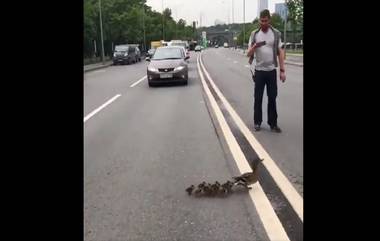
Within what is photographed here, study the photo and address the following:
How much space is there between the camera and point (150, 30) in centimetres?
8275

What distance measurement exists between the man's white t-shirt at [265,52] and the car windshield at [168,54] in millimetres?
13194

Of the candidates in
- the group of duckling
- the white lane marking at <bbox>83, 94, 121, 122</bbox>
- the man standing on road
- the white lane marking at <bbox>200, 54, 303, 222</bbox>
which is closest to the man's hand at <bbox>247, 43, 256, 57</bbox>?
the man standing on road

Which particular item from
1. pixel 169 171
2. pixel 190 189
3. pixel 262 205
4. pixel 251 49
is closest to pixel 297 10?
pixel 262 205

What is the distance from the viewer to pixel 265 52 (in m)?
8.70

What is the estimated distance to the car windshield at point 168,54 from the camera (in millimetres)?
21984

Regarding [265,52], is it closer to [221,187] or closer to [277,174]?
[277,174]

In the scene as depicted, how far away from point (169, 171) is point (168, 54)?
16081 millimetres

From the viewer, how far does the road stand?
4.22m

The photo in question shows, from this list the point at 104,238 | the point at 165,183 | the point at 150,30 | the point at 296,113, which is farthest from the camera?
the point at 150,30
